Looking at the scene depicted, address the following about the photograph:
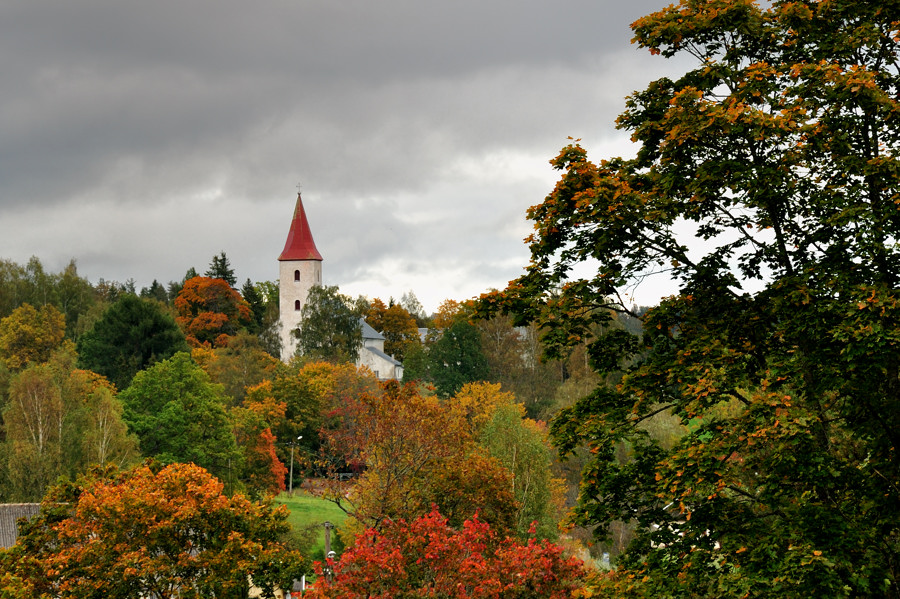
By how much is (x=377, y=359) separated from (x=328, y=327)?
67.9 feet

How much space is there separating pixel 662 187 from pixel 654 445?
3.49 metres

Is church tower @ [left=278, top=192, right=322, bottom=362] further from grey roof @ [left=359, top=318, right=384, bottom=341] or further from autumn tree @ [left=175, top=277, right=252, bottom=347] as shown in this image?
grey roof @ [left=359, top=318, right=384, bottom=341]

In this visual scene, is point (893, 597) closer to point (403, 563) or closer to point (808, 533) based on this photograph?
point (808, 533)

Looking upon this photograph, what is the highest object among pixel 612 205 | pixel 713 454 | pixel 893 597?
pixel 612 205

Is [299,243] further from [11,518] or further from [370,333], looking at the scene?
A: [11,518]

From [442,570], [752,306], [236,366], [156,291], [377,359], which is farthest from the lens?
[156,291]

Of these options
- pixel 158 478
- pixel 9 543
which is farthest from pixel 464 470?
pixel 9 543

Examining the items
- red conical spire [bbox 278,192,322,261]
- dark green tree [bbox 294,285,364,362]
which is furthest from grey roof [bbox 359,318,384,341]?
dark green tree [bbox 294,285,364,362]

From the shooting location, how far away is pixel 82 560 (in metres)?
17.3

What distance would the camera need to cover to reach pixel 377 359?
10406 centimetres

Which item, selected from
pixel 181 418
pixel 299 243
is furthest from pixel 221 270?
pixel 181 418

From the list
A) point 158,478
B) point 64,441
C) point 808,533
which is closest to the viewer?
point 808,533

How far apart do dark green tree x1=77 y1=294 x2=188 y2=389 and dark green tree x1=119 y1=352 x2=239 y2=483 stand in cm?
1819

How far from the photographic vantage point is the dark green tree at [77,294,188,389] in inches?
2534
